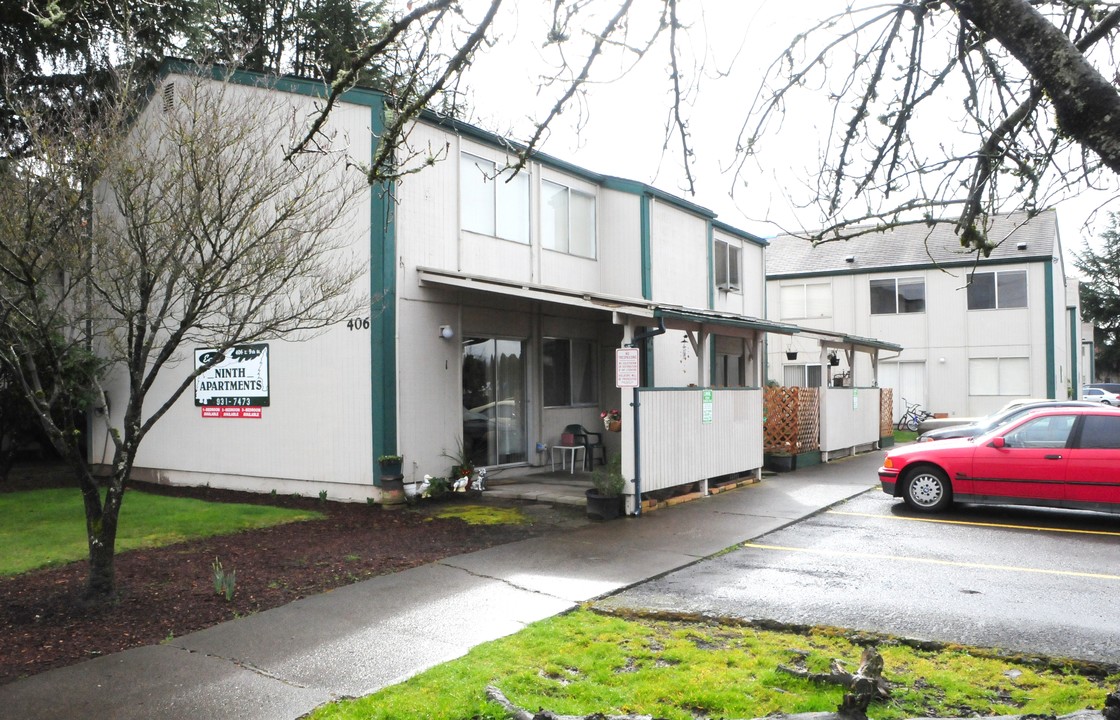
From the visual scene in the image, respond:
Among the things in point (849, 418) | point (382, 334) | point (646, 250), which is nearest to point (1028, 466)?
point (646, 250)

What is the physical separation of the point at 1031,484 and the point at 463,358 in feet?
27.7

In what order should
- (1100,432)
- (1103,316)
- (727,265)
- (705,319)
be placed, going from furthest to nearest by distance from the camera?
(1103,316) → (727,265) → (705,319) → (1100,432)

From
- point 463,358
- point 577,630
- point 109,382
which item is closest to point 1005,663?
point 577,630

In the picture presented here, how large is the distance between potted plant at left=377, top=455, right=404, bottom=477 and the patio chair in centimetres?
448

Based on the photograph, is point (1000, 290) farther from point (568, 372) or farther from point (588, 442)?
point (588, 442)

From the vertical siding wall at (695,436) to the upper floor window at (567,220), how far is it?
177 inches

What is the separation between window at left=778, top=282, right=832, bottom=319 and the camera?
33875 mm

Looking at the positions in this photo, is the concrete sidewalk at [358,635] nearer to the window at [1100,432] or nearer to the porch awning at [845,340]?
the window at [1100,432]

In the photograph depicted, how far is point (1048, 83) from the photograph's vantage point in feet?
9.32

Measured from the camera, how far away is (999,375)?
98.9 feet

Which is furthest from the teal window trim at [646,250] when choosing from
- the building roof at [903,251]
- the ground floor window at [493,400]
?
the building roof at [903,251]

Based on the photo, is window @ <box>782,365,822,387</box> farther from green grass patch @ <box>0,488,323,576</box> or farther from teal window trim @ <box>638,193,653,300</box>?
green grass patch @ <box>0,488,323,576</box>

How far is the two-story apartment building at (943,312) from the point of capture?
29531mm

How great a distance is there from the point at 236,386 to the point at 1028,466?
12.0 metres
